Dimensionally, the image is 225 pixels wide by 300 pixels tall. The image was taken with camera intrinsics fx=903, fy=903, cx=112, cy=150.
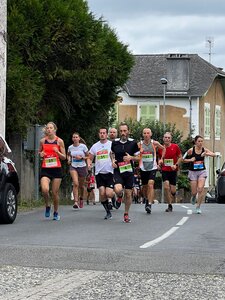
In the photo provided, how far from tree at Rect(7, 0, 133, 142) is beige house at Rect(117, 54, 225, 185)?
25.4 meters

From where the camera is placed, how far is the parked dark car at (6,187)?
54.1 feet

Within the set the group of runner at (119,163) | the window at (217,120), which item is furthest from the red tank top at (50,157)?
the window at (217,120)

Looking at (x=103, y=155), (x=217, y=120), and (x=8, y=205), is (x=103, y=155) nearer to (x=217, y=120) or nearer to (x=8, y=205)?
(x=8, y=205)

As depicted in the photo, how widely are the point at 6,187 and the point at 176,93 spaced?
39959mm

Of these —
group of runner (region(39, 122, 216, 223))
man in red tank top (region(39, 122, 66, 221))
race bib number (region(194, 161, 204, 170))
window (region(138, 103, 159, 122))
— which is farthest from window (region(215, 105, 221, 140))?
man in red tank top (region(39, 122, 66, 221))

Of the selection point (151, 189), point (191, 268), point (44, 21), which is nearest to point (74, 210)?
point (151, 189)

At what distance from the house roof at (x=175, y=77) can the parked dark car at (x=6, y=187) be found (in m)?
38.4

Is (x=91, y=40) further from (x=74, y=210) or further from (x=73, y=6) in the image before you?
(x=74, y=210)

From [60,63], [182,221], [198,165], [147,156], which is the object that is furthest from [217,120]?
[182,221]

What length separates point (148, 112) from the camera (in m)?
57.4

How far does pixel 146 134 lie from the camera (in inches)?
763

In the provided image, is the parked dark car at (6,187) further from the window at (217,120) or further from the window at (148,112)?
the window at (217,120)

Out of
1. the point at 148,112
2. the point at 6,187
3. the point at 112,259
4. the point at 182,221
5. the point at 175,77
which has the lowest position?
the point at 112,259

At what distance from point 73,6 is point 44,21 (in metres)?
2.00
